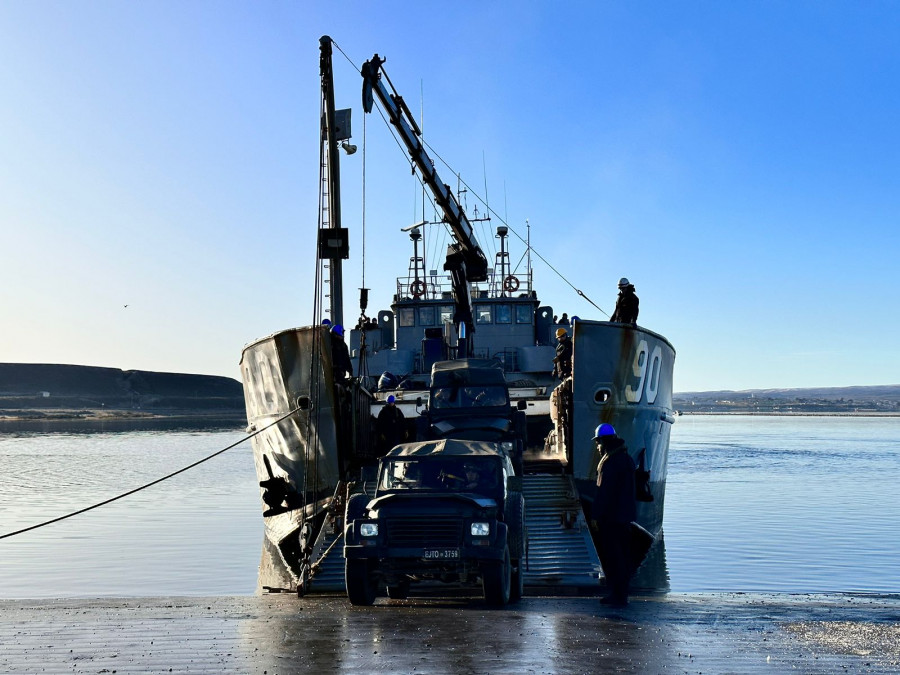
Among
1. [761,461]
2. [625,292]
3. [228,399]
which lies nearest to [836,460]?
[761,461]

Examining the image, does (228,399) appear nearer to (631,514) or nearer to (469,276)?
(469,276)

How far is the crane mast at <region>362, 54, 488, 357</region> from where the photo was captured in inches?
758

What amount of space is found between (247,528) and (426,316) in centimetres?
779

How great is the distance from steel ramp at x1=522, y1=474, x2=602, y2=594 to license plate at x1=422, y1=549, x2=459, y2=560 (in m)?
2.73

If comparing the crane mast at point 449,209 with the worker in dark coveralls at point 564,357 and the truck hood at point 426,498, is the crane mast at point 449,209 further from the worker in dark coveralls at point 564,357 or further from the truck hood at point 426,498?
the truck hood at point 426,498

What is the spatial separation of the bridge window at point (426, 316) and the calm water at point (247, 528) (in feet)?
23.3

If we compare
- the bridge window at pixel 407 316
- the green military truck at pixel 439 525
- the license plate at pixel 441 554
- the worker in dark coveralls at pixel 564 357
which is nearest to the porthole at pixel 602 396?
the worker in dark coveralls at pixel 564 357

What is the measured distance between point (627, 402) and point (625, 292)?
2.27 metres

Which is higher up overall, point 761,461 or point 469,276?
point 469,276

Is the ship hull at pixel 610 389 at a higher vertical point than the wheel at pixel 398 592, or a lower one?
higher

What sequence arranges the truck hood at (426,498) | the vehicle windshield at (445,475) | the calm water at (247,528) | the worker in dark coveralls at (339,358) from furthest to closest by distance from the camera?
the calm water at (247,528)
the worker in dark coveralls at (339,358)
the vehicle windshield at (445,475)
the truck hood at (426,498)

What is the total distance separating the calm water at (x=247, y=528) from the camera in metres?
16.4

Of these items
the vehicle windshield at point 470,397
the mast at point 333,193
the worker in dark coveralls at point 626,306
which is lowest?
the vehicle windshield at point 470,397

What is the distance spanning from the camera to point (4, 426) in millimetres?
90188
